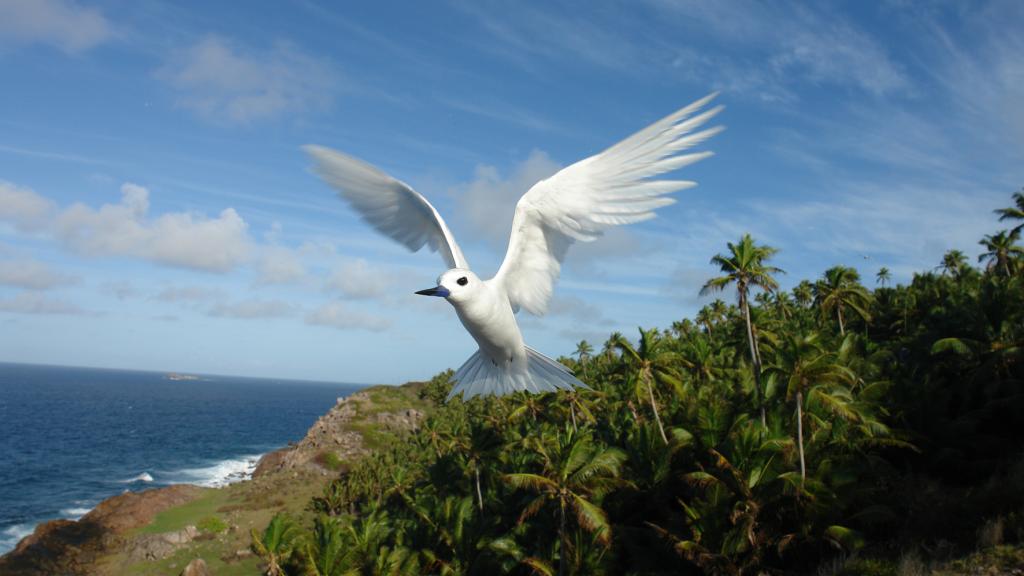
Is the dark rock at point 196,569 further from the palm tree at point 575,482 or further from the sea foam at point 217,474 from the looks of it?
the sea foam at point 217,474

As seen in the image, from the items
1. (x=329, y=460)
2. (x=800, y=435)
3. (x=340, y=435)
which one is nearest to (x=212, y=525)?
(x=329, y=460)

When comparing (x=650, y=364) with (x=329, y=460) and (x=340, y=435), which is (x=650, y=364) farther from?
(x=340, y=435)

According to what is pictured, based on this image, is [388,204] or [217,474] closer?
[388,204]

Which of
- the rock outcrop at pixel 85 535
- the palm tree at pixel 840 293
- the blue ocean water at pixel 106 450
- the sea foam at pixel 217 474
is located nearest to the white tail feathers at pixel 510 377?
the palm tree at pixel 840 293

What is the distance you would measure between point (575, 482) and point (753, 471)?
19.1ft

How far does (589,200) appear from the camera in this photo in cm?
603

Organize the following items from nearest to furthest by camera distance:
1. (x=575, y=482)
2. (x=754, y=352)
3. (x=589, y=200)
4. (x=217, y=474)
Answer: (x=589, y=200), (x=575, y=482), (x=754, y=352), (x=217, y=474)

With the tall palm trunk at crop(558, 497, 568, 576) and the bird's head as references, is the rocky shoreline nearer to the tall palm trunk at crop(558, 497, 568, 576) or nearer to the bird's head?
the tall palm trunk at crop(558, 497, 568, 576)

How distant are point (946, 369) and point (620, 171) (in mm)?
28888

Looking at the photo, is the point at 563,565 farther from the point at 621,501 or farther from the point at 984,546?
the point at 984,546

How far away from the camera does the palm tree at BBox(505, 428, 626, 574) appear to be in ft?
65.3

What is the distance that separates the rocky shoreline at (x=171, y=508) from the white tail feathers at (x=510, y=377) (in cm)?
3596

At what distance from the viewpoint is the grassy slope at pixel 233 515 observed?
122 feet

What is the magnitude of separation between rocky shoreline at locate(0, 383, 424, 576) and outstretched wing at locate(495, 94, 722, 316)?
1486 inches
